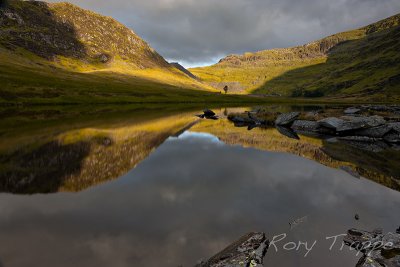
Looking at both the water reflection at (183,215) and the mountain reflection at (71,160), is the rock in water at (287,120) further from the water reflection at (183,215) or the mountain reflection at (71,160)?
the water reflection at (183,215)

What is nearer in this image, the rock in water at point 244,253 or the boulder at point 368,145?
the rock in water at point 244,253

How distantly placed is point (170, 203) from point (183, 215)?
6.84ft

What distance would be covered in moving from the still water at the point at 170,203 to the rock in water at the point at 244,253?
1.78ft

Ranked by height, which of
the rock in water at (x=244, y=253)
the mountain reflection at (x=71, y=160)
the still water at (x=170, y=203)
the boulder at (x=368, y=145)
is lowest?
the mountain reflection at (x=71, y=160)

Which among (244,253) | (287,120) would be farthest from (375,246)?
(287,120)

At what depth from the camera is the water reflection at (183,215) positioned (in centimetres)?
1228

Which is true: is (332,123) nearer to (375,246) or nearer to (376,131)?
(376,131)

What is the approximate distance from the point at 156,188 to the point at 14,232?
→ 382 inches

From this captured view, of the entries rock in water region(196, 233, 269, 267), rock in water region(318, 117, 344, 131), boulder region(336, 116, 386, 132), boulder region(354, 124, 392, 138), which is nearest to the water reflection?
rock in water region(196, 233, 269, 267)

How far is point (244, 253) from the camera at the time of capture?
11766 millimetres

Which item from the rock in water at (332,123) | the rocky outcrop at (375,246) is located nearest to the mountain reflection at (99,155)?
the rock in water at (332,123)

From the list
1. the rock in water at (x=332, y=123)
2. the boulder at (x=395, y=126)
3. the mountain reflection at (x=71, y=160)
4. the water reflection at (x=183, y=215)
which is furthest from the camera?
the rock in water at (x=332, y=123)

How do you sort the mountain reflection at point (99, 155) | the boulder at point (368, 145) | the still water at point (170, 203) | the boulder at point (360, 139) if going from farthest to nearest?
the boulder at point (360, 139) → the boulder at point (368, 145) → the mountain reflection at point (99, 155) → the still water at point (170, 203)

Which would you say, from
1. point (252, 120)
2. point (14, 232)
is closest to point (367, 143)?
point (252, 120)
